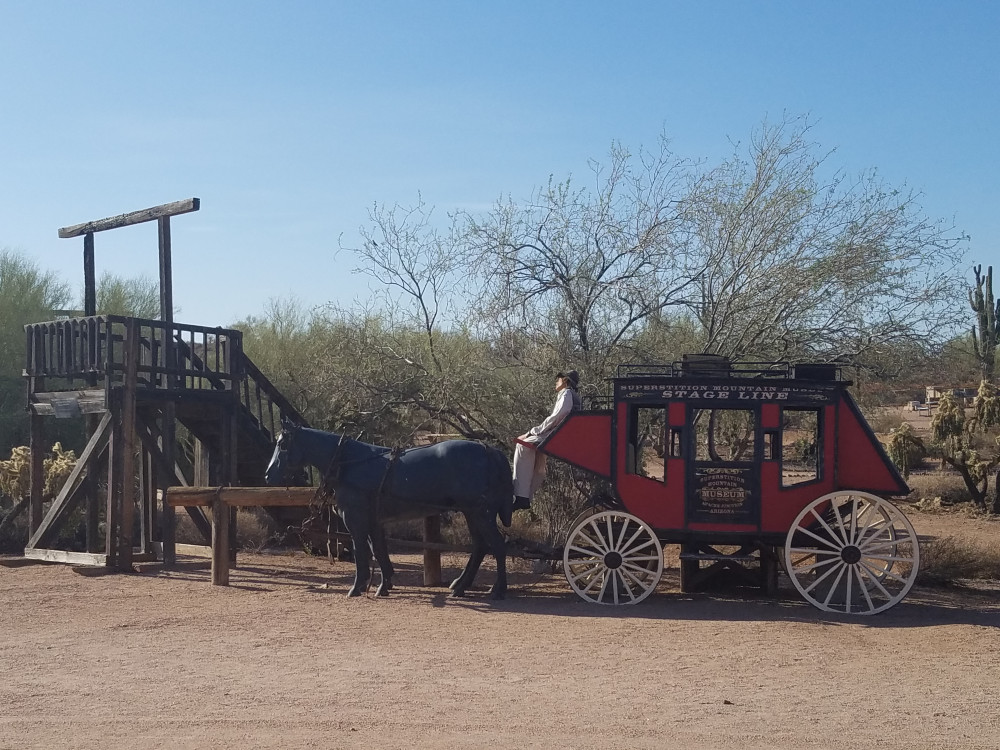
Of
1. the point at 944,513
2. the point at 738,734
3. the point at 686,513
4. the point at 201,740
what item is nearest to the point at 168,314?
the point at 686,513

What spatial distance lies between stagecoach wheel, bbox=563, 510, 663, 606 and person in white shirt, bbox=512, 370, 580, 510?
0.72 metres

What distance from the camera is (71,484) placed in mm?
15102

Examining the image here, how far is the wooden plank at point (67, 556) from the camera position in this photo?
14.6m

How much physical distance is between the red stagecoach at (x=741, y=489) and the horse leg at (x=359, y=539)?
7.06ft

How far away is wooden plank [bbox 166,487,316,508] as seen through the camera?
1255 centimetres

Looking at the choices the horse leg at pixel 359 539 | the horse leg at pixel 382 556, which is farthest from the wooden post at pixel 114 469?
the horse leg at pixel 382 556

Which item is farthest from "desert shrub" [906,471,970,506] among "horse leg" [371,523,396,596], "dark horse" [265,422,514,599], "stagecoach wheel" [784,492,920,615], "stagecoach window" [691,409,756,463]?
"horse leg" [371,523,396,596]

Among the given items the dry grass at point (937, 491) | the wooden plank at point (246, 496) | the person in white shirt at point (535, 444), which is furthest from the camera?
the dry grass at point (937, 491)

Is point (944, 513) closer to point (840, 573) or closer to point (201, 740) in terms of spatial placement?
point (840, 573)

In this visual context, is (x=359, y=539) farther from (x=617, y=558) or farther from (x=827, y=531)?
(x=827, y=531)

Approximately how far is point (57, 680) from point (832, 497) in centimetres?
719

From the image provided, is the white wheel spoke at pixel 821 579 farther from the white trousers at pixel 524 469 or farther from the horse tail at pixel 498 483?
the horse tail at pixel 498 483

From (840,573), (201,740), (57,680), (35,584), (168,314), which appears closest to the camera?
(201,740)

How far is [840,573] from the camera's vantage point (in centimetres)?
1086
